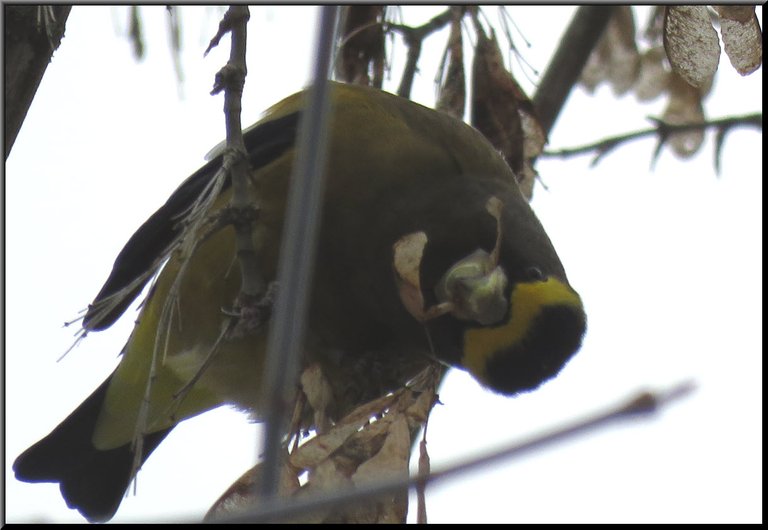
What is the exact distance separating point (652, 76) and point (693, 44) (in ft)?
7.06

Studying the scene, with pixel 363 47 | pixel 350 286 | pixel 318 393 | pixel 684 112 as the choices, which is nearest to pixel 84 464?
pixel 350 286

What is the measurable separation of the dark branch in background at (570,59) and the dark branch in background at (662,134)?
24 cm

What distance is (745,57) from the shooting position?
1955 millimetres

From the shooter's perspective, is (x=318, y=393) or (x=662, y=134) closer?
(x=318, y=393)

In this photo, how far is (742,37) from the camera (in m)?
1.97

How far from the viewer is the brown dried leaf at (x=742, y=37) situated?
1946mm

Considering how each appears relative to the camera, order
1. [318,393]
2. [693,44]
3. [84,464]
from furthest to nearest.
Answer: [84,464] < [318,393] < [693,44]

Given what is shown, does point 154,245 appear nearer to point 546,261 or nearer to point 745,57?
point 546,261

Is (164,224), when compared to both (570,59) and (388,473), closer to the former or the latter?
(388,473)

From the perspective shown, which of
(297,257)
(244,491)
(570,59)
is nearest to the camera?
(297,257)

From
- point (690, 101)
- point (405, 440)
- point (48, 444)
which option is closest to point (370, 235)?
point (405, 440)

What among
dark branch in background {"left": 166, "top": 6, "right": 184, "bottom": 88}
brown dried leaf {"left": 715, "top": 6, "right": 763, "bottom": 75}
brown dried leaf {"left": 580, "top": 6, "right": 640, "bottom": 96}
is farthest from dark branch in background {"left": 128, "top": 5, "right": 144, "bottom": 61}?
brown dried leaf {"left": 580, "top": 6, "right": 640, "bottom": 96}

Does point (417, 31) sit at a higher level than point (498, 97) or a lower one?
higher

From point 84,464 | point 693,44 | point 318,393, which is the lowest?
point 84,464
